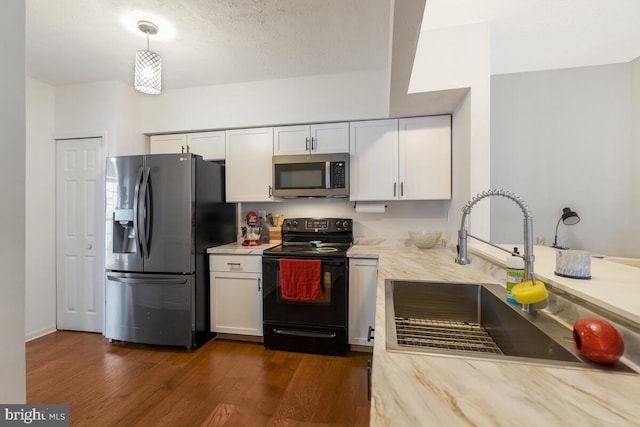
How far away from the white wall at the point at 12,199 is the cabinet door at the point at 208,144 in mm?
1921

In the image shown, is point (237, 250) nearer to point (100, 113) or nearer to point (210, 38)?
point (210, 38)

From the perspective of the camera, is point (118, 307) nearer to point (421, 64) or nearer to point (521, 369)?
point (521, 369)

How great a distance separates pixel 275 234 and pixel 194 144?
1332 millimetres

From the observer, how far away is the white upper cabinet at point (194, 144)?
2.88 m

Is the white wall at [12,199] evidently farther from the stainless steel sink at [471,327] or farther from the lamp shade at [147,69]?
the stainless steel sink at [471,327]

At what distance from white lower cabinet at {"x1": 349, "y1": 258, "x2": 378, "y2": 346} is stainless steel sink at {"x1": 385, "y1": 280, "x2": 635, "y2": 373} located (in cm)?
98

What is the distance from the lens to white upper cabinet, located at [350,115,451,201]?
247 cm


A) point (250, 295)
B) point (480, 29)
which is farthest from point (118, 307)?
point (480, 29)

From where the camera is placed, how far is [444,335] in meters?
1.09

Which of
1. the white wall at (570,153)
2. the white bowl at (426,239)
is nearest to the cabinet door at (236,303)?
the white bowl at (426,239)

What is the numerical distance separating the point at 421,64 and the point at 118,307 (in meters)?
3.30

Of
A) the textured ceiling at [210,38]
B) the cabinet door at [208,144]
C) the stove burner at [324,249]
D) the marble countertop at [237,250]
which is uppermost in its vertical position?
the textured ceiling at [210,38]

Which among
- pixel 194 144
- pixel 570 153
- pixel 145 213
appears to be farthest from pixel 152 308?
pixel 570 153

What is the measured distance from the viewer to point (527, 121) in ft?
8.83
